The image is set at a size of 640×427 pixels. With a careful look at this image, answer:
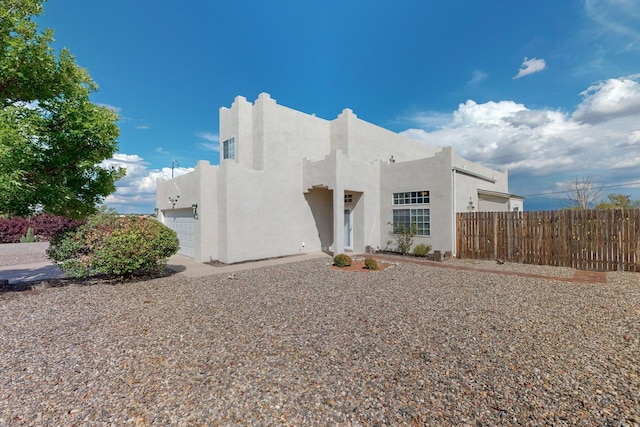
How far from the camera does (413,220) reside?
13562 mm

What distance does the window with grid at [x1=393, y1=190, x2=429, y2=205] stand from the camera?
13148mm

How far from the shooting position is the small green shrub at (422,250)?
41.5ft

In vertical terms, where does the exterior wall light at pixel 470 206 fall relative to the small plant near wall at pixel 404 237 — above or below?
above

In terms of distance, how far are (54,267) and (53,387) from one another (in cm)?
1084

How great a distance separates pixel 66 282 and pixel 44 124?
4.63m

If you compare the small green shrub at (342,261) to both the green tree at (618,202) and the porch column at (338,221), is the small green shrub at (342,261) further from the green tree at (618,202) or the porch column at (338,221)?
the green tree at (618,202)

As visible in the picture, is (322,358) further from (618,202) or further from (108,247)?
(618,202)

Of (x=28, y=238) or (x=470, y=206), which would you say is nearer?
(x=470, y=206)

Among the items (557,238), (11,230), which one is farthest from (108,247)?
(11,230)

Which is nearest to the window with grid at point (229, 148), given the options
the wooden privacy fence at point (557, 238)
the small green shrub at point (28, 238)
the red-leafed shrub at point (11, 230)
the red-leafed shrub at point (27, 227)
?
the wooden privacy fence at point (557, 238)

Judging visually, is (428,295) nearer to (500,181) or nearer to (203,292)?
(203,292)

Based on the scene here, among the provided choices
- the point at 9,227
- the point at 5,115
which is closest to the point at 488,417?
the point at 5,115

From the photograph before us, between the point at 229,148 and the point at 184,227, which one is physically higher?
the point at 229,148

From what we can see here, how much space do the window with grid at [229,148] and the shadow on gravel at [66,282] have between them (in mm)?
6953
